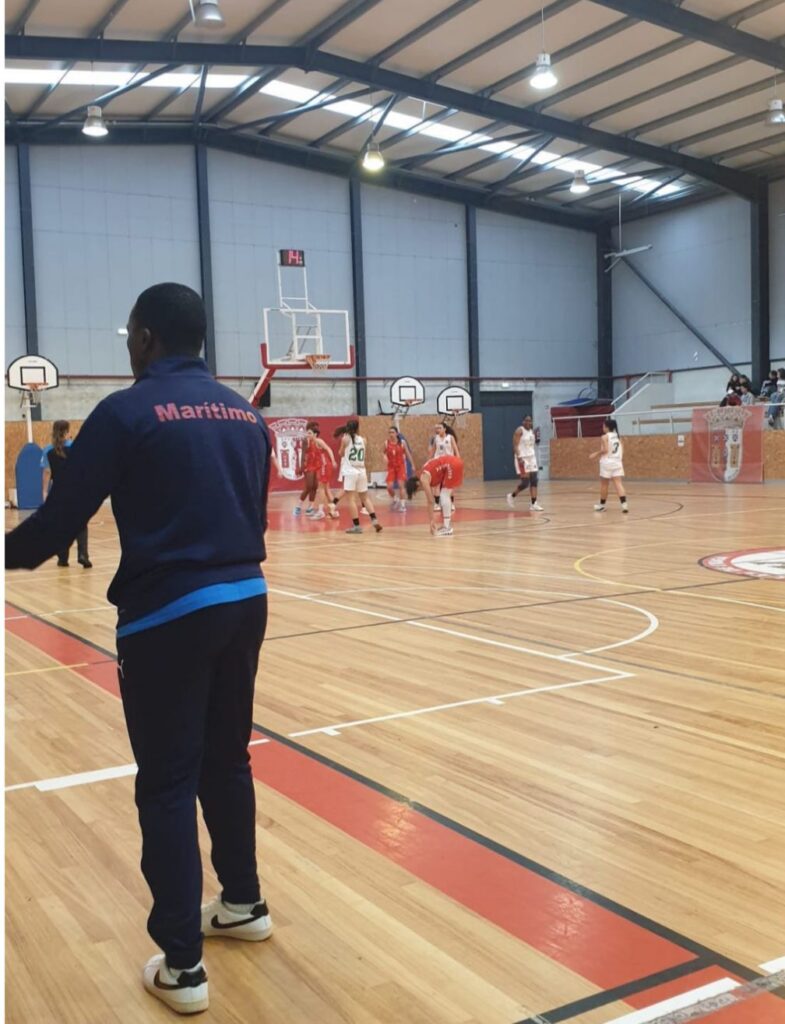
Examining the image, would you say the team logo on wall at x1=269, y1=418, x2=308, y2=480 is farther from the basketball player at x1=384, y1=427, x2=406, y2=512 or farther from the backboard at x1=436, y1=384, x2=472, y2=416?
the basketball player at x1=384, y1=427, x2=406, y2=512

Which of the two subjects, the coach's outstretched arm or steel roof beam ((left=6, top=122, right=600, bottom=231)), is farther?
steel roof beam ((left=6, top=122, right=600, bottom=231))

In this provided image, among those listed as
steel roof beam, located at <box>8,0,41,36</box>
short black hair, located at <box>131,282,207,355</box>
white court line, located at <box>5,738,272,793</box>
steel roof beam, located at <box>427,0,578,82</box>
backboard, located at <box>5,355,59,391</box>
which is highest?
steel roof beam, located at <box>427,0,578,82</box>

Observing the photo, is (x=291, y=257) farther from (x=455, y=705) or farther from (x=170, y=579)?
(x=170, y=579)

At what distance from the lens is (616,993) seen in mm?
2537

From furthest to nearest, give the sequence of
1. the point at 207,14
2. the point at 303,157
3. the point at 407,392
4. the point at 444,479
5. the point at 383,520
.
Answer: the point at 303,157
the point at 407,392
the point at 383,520
the point at 207,14
the point at 444,479

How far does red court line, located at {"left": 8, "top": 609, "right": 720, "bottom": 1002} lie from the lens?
273 cm

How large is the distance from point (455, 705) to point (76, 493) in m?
3.27

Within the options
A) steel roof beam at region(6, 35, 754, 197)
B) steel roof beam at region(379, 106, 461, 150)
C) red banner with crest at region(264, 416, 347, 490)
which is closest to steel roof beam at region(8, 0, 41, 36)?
steel roof beam at region(6, 35, 754, 197)

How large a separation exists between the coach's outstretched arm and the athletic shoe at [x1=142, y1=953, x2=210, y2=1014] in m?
1.09

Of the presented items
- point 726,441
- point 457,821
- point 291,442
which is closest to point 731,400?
point 726,441

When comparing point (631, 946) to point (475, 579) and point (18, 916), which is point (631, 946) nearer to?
point (18, 916)

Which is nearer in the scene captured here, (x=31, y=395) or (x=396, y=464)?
(x=396, y=464)

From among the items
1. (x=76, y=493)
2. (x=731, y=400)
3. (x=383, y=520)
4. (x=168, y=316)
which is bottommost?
(x=383, y=520)

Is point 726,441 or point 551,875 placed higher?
point 726,441
